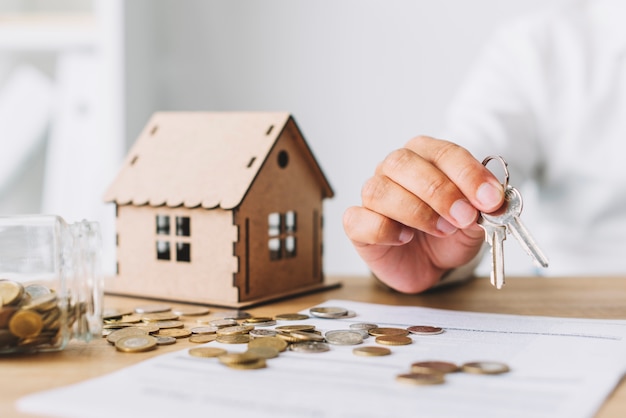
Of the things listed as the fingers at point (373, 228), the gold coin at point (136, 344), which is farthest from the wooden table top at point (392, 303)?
the fingers at point (373, 228)

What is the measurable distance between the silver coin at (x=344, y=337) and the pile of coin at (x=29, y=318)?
243 mm

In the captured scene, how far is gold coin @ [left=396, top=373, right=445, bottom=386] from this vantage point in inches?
22.6

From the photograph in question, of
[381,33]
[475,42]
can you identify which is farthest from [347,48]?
[475,42]

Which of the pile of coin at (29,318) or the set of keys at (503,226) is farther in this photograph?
the set of keys at (503,226)

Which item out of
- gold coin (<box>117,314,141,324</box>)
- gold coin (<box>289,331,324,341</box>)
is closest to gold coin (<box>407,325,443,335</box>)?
gold coin (<box>289,331,324,341</box>)

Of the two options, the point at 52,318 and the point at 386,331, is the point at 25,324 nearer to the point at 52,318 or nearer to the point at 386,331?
the point at 52,318

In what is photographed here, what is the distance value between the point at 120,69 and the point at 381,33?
0.74 meters

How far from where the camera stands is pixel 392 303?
0.97 m

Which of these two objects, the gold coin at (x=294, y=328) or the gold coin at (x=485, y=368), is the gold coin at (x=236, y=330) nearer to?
the gold coin at (x=294, y=328)

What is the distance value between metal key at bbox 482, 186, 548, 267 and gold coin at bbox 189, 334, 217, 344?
1.04ft

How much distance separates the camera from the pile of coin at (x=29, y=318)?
658mm

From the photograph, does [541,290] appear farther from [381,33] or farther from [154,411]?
[381,33]

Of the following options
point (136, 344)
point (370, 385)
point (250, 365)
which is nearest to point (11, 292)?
point (136, 344)

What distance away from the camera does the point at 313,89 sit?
2.24 m
